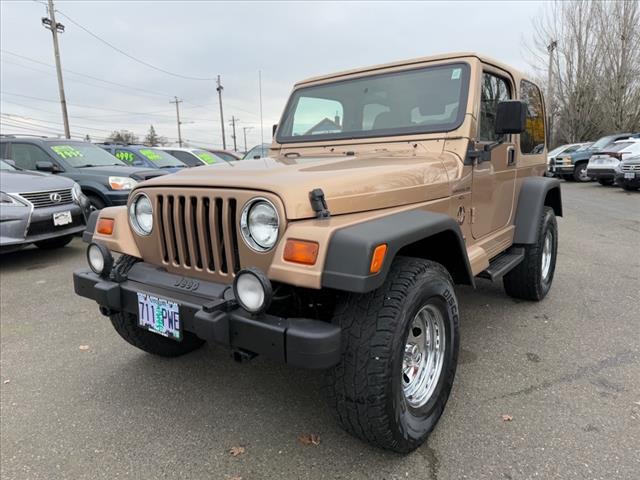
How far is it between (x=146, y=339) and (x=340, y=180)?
177 cm

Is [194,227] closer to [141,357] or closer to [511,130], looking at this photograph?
[141,357]

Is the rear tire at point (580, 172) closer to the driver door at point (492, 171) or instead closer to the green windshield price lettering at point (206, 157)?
the green windshield price lettering at point (206, 157)

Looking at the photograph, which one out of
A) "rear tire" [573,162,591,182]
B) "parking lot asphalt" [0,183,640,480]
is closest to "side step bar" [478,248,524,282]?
"parking lot asphalt" [0,183,640,480]

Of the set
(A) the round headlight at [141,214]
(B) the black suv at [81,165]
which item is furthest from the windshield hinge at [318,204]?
(B) the black suv at [81,165]

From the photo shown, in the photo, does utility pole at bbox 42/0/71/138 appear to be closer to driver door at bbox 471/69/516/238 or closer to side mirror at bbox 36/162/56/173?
side mirror at bbox 36/162/56/173

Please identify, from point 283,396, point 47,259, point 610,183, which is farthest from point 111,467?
point 610,183

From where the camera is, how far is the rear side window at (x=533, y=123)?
13.2ft

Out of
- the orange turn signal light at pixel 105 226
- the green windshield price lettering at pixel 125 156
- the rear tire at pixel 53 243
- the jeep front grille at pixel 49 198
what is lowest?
the rear tire at pixel 53 243

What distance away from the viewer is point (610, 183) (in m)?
16.7

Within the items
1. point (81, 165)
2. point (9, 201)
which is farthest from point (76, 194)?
point (81, 165)

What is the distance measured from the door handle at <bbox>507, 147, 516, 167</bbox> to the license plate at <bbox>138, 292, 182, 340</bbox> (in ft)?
9.07

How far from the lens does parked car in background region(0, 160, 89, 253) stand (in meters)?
5.58

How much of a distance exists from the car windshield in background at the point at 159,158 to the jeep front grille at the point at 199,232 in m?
8.05

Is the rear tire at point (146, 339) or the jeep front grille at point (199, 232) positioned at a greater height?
the jeep front grille at point (199, 232)
